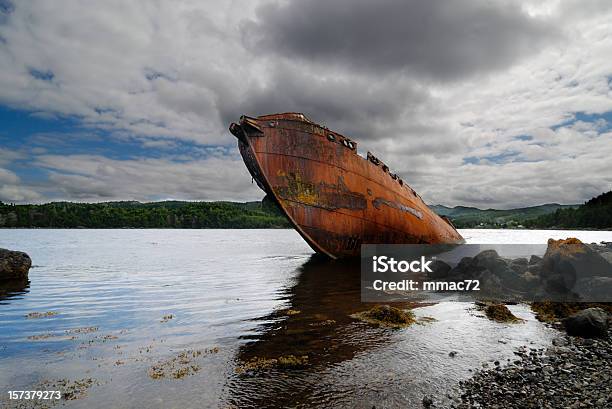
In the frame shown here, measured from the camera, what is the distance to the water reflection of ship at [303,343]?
6076 millimetres

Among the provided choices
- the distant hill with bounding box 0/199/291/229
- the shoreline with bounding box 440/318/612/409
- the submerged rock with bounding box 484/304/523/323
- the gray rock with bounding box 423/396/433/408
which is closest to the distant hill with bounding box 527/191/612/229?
the distant hill with bounding box 0/199/291/229

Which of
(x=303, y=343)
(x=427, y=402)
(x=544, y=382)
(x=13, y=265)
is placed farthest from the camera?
(x=13, y=265)

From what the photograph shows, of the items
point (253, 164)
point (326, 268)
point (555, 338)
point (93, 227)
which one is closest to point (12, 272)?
point (253, 164)

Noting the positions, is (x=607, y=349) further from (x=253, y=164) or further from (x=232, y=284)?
(x=253, y=164)

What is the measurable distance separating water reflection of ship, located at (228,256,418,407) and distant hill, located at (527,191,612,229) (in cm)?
16160

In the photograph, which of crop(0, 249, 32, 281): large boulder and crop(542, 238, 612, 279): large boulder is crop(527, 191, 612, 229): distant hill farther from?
crop(0, 249, 32, 281): large boulder

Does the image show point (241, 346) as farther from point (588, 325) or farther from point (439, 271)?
point (439, 271)

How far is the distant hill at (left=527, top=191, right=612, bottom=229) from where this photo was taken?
445ft

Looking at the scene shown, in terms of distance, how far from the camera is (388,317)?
429 inches

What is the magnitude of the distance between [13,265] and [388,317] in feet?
65.1

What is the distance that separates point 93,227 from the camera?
162m

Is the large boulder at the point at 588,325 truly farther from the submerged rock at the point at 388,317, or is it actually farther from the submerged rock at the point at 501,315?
the submerged rock at the point at 388,317

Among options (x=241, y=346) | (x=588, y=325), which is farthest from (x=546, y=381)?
(x=241, y=346)

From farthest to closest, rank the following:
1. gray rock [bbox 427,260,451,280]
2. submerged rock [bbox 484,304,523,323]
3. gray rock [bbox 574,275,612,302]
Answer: gray rock [bbox 427,260,451,280] → gray rock [bbox 574,275,612,302] → submerged rock [bbox 484,304,523,323]
